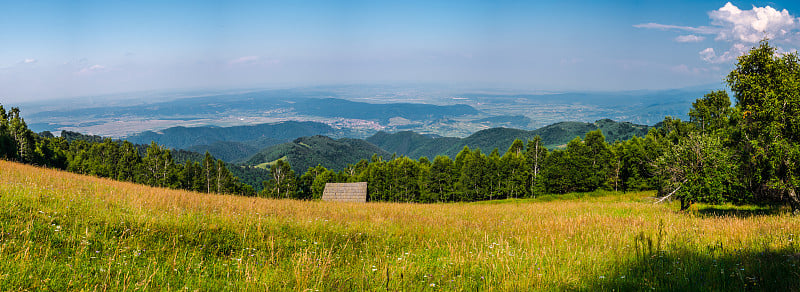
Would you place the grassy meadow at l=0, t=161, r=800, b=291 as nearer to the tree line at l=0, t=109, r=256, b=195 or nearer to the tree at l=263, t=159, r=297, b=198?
the tree line at l=0, t=109, r=256, b=195

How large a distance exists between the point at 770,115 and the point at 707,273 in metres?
11.7

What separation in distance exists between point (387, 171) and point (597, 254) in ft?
192

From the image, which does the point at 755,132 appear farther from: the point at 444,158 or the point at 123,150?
the point at 123,150

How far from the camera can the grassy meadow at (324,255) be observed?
4238 mm

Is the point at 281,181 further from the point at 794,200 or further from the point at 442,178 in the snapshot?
the point at 794,200

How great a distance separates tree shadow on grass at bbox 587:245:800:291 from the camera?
441 cm

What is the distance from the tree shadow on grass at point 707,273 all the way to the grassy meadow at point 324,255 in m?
0.02

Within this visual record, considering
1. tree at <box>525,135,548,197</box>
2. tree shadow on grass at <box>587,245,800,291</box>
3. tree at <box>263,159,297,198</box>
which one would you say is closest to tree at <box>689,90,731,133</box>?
tree at <box>525,135,548,197</box>

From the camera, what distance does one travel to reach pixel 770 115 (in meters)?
12.3

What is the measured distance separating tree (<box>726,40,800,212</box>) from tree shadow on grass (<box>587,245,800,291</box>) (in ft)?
27.7

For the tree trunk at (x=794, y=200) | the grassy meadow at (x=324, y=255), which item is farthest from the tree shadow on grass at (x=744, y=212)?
the grassy meadow at (x=324, y=255)

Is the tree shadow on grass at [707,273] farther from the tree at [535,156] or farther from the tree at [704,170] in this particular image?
the tree at [535,156]

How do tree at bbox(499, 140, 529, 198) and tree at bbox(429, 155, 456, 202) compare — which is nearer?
tree at bbox(499, 140, 529, 198)

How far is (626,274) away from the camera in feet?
16.4
